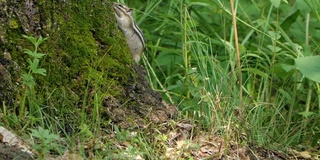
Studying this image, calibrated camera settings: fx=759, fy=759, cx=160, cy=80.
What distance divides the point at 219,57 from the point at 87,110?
203 cm

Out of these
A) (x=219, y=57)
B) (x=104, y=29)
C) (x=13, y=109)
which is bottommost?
(x=219, y=57)

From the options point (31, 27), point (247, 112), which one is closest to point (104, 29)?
point (31, 27)

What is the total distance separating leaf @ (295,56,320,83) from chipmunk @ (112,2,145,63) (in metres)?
0.92

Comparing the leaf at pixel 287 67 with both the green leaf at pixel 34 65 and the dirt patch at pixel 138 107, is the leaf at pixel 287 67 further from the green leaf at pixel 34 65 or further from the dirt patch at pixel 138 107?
the green leaf at pixel 34 65

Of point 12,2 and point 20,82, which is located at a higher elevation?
point 12,2

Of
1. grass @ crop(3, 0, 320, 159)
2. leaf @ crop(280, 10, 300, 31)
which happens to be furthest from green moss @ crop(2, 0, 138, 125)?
leaf @ crop(280, 10, 300, 31)

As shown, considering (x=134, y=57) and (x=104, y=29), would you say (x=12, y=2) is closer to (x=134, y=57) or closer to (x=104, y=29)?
(x=104, y=29)

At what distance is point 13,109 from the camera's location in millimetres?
3699

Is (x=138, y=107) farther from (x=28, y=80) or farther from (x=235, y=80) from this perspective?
(x=235, y=80)

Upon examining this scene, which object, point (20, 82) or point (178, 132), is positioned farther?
point (178, 132)

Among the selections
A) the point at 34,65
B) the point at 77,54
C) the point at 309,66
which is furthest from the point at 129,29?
the point at 309,66

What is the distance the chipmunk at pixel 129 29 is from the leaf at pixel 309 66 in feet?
3.01

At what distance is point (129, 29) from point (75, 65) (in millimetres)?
525

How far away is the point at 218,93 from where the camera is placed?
13.5ft
